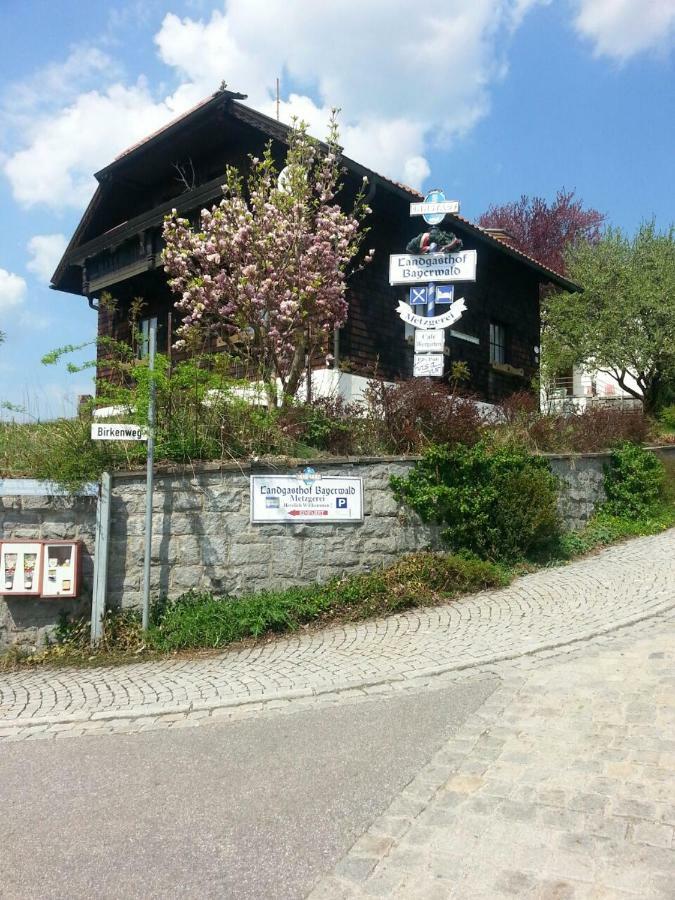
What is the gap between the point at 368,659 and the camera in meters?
6.15

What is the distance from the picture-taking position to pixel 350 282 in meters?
13.9

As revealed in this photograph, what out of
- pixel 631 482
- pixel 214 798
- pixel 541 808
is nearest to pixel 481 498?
pixel 631 482

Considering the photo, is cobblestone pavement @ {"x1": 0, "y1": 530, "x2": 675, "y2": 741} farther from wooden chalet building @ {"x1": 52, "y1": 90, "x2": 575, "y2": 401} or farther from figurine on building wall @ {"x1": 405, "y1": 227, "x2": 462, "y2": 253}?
figurine on building wall @ {"x1": 405, "y1": 227, "x2": 462, "y2": 253}

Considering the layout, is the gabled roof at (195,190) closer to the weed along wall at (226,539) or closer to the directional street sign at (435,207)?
the directional street sign at (435,207)

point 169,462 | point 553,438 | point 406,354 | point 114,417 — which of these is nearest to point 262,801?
point 169,462

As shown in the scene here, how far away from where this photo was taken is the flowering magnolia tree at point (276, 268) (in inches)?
417

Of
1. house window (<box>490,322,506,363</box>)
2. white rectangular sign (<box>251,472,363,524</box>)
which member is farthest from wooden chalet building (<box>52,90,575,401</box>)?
white rectangular sign (<box>251,472,363,524</box>)

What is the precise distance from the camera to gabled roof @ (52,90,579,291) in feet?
44.2

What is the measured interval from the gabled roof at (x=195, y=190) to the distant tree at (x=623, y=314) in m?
0.85

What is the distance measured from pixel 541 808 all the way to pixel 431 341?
26.6 feet

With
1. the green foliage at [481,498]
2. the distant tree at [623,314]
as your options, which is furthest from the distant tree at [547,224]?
the green foliage at [481,498]

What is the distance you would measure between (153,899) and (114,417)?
17.5 ft

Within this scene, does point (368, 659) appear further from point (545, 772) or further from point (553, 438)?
point (553, 438)

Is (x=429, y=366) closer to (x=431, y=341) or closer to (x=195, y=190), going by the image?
(x=431, y=341)
